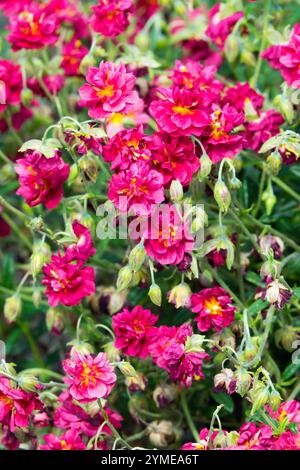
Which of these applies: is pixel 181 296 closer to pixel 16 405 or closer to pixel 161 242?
pixel 161 242

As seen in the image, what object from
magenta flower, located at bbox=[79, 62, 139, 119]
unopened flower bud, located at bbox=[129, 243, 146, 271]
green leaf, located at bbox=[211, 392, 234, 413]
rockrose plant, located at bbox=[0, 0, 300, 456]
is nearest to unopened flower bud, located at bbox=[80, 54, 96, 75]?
rockrose plant, located at bbox=[0, 0, 300, 456]

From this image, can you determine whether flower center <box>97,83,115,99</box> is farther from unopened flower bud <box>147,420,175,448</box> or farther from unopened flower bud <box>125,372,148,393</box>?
unopened flower bud <box>147,420,175,448</box>

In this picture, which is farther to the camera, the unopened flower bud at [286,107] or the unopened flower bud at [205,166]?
the unopened flower bud at [286,107]

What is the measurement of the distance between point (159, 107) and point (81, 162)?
17cm

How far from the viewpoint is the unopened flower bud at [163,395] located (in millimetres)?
1624

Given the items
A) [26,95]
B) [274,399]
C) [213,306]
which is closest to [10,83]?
[26,95]

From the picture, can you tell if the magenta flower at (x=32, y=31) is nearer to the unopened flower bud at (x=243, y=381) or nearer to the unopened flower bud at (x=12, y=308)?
the unopened flower bud at (x=12, y=308)

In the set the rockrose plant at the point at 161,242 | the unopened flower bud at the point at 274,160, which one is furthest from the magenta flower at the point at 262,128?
the unopened flower bud at the point at 274,160

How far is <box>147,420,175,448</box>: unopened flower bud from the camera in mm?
1631

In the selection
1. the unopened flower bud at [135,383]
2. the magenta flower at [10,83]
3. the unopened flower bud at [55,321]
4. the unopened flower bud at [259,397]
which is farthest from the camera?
the magenta flower at [10,83]

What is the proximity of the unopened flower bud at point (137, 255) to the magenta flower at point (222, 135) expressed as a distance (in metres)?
0.19

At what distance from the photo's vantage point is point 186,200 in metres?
1.50

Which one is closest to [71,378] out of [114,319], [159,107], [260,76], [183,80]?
[114,319]

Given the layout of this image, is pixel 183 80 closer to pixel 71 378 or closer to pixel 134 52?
pixel 134 52
